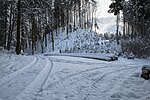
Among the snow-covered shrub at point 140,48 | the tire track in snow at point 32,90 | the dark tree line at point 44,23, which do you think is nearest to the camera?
the tire track in snow at point 32,90

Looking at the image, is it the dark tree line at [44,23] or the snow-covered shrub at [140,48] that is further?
the dark tree line at [44,23]

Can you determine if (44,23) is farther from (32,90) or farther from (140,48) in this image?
(32,90)

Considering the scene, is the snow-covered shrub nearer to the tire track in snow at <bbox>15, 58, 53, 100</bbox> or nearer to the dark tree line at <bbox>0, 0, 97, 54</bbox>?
the dark tree line at <bbox>0, 0, 97, 54</bbox>

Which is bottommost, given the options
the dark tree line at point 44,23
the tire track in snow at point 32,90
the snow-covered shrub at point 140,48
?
the tire track in snow at point 32,90

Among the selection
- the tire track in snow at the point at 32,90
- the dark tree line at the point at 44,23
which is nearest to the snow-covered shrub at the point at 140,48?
the dark tree line at the point at 44,23

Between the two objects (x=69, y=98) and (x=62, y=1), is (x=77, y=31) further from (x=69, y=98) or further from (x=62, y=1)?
(x=69, y=98)

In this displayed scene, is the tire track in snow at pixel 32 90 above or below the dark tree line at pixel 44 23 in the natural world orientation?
below

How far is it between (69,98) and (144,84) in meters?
4.25

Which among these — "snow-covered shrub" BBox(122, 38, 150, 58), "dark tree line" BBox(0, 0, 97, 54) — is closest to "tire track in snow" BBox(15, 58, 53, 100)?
"snow-covered shrub" BBox(122, 38, 150, 58)

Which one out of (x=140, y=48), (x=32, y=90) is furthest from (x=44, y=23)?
(x=32, y=90)

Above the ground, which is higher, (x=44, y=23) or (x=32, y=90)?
(x=44, y=23)

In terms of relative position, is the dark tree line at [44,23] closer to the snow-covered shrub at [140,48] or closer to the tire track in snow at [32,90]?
the snow-covered shrub at [140,48]

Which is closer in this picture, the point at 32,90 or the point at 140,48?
the point at 32,90

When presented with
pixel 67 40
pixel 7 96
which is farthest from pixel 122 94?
pixel 67 40
